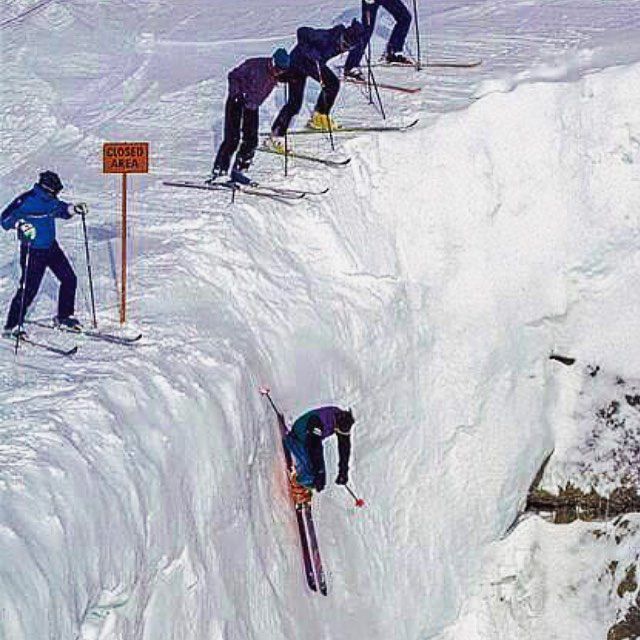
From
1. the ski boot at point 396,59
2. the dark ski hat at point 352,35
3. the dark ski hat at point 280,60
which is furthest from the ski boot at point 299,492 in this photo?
the ski boot at point 396,59

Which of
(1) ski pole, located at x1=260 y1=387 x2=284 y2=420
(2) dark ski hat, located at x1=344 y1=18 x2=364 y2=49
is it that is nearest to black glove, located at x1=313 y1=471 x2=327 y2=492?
(1) ski pole, located at x1=260 y1=387 x2=284 y2=420

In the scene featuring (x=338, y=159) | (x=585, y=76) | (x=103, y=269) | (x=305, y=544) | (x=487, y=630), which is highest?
(x=585, y=76)

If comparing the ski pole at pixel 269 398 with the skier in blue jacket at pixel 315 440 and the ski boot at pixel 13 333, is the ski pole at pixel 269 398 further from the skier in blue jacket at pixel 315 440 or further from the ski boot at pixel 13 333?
the ski boot at pixel 13 333

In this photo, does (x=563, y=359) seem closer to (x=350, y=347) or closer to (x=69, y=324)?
(x=350, y=347)

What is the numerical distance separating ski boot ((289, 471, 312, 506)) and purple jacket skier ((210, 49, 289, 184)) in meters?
4.31

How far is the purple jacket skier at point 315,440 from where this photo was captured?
13938 mm

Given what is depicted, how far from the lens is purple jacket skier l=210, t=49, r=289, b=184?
16.3 meters

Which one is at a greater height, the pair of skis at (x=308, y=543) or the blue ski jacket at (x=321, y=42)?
the blue ski jacket at (x=321, y=42)

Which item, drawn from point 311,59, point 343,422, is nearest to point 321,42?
point 311,59

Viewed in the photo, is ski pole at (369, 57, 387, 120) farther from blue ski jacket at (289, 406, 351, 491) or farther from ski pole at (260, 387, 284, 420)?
blue ski jacket at (289, 406, 351, 491)

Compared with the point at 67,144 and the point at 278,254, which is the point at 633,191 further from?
the point at 67,144

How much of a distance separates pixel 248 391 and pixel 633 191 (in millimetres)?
7649

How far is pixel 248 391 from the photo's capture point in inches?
551

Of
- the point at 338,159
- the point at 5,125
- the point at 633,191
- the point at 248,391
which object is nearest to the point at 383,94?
the point at 338,159
